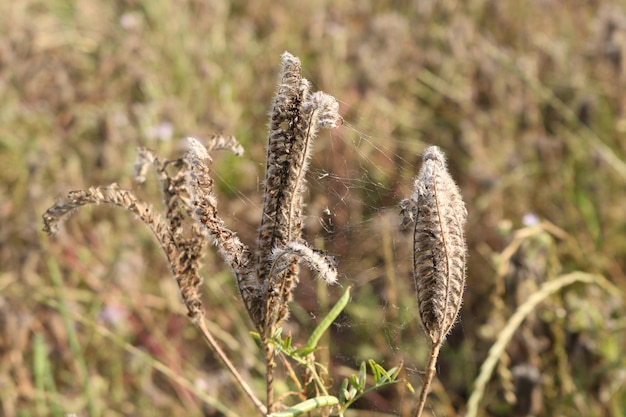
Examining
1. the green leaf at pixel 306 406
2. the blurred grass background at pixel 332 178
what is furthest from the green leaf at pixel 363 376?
the blurred grass background at pixel 332 178

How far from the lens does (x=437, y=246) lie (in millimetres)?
772

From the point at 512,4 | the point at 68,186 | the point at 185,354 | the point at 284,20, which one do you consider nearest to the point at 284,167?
the point at 185,354

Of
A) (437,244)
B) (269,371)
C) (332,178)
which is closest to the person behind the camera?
(437,244)

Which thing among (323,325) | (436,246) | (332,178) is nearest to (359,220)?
(332,178)

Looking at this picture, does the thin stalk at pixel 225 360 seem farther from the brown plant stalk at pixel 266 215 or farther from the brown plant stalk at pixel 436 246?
the brown plant stalk at pixel 436 246

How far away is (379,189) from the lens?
1.01 m

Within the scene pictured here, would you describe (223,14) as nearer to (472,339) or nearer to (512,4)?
(512,4)

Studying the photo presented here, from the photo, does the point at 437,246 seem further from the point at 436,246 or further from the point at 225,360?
the point at 225,360

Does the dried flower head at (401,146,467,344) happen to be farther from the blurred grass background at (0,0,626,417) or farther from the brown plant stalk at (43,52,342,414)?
the blurred grass background at (0,0,626,417)

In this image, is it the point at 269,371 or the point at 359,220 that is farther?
the point at 359,220

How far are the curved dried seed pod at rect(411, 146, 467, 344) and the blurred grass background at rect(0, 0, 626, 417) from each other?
0.71 ft

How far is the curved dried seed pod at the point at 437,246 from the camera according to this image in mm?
758

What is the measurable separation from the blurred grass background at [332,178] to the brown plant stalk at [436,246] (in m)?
0.21

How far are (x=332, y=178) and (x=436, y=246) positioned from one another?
300 mm
